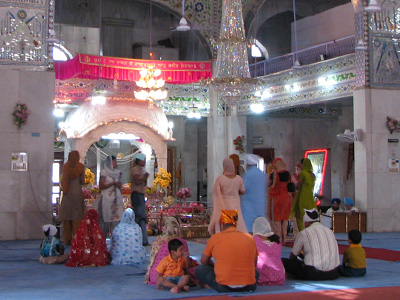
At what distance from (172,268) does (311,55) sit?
8741 mm

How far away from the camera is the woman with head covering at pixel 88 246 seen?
21.6 ft

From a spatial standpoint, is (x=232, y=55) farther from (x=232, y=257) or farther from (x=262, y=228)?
(x=232, y=257)

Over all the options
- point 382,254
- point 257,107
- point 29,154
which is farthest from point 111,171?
point 257,107

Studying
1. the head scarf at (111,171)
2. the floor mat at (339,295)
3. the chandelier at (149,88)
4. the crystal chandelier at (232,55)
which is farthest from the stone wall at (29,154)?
the floor mat at (339,295)

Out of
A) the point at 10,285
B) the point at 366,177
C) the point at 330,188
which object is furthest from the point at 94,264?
the point at 330,188

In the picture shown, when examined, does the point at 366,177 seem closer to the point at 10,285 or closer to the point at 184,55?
the point at 10,285

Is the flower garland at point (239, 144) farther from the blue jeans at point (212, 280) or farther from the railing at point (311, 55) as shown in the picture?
the blue jeans at point (212, 280)

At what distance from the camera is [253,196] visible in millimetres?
6660

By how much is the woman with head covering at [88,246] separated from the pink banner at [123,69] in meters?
7.51

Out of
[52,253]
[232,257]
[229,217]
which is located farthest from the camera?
[52,253]

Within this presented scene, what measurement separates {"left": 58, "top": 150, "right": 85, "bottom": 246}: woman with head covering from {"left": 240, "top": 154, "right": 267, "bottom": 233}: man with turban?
252 cm

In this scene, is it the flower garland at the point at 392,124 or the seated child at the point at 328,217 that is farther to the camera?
the flower garland at the point at 392,124

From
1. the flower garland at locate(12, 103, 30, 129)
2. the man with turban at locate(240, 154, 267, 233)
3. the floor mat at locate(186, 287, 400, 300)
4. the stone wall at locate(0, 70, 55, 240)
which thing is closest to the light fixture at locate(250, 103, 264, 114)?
the stone wall at locate(0, 70, 55, 240)

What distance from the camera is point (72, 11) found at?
16.8 meters
